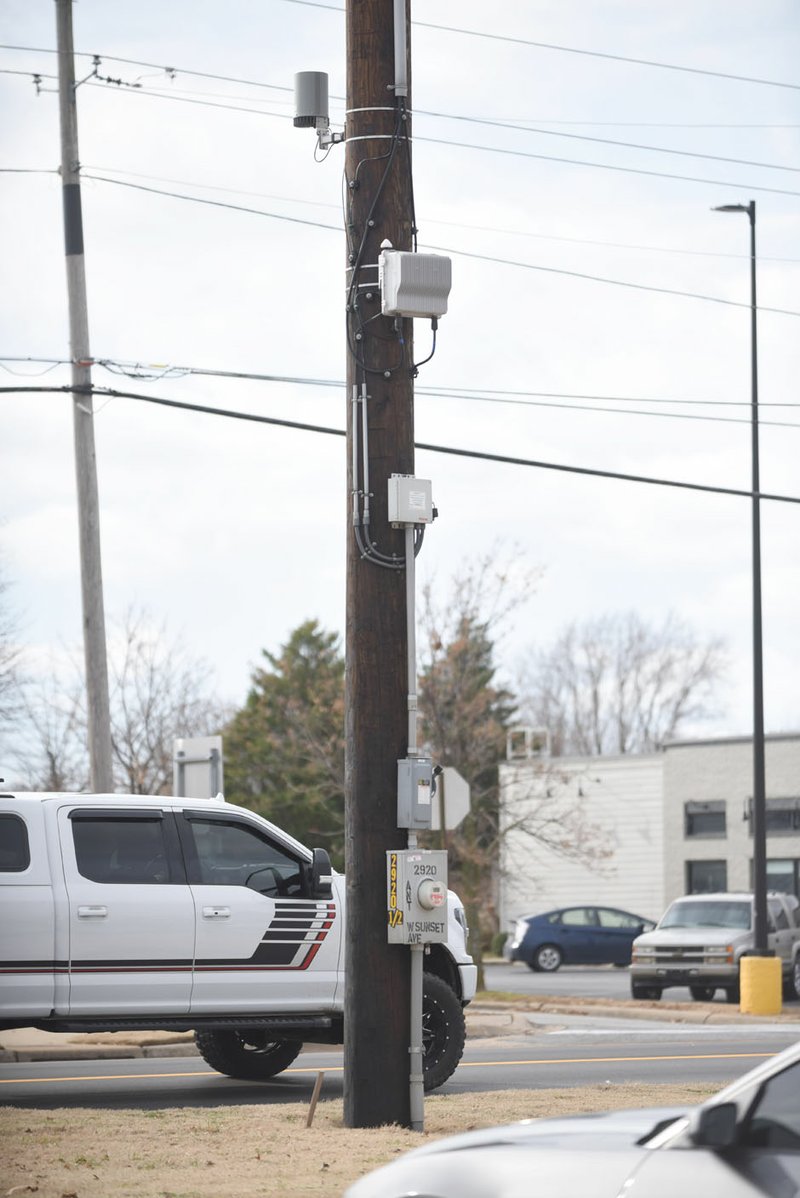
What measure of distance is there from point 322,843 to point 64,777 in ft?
33.3

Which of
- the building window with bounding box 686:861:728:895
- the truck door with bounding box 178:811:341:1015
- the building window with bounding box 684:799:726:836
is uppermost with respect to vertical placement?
the truck door with bounding box 178:811:341:1015

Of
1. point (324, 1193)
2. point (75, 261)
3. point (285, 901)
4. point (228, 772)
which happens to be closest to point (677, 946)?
point (75, 261)

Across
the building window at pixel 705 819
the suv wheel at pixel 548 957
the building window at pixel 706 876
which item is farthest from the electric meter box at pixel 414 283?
the building window at pixel 706 876

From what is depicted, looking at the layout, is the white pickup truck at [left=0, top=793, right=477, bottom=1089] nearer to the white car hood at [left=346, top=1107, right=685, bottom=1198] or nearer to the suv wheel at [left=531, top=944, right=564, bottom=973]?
the white car hood at [left=346, top=1107, right=685, bottom=1198]

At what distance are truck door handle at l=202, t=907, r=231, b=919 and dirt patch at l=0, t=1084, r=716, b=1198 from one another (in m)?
1.43

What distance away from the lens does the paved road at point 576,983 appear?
30047 mm

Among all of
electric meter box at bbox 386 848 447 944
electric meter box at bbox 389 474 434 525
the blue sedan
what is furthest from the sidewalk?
the blue sedan

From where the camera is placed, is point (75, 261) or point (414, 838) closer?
point (414, 838)

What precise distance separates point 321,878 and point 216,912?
90 cm

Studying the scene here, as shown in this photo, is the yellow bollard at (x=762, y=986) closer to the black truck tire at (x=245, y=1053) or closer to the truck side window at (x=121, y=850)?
the black truck tire at (x=245, y=1053)

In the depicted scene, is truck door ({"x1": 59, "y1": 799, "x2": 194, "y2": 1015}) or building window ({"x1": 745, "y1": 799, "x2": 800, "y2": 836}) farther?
building window ({"x1": 745, "y1": 799, "x2": 800, "y2": 836})

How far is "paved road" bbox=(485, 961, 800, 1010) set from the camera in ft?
98.6

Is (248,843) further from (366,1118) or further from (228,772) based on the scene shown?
(228,772)

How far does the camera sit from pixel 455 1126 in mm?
10000
